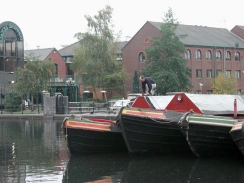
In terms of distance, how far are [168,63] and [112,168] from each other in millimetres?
44723

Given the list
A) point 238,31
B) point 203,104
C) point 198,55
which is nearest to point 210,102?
point 203,104

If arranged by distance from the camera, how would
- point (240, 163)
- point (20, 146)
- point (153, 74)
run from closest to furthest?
1. point (240, 163)
2. point (20, 146)
3. point (153, 74)

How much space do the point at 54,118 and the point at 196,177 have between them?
101ft

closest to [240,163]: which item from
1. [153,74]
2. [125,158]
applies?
[125,158]

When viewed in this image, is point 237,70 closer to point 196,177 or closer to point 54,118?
point 54,118

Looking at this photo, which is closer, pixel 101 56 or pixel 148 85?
pixel 148 85

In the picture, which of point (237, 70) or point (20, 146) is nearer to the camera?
point (20, 146)

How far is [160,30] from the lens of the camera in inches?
2450

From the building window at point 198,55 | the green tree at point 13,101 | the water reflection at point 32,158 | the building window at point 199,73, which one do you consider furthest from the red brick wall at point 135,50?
the water reflection at point 32,158

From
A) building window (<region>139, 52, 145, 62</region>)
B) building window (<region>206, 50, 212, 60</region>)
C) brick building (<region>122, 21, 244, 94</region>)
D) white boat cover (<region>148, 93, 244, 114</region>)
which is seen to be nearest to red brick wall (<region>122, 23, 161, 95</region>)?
brick building (<region>122, 21, 244, 94</region>)

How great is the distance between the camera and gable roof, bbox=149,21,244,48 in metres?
68.3

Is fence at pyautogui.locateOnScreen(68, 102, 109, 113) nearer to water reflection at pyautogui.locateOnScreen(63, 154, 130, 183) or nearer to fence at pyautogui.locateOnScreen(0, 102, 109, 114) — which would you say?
fence at pyautogui.locateOnScreen(0, 102, 109, 114)

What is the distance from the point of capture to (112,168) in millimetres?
15953

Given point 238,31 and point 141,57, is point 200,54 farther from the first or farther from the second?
point 238,31
